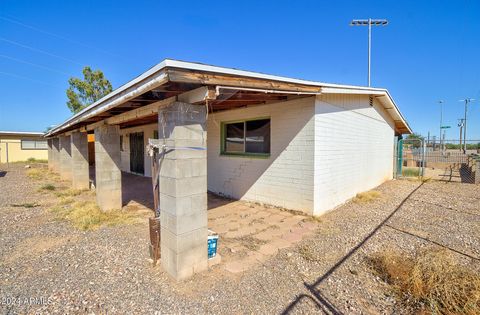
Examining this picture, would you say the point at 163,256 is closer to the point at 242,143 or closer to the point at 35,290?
the point at 35,290

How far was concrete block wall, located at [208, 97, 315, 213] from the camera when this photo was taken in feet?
16.4

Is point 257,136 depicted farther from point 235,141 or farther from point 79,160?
point 79,160

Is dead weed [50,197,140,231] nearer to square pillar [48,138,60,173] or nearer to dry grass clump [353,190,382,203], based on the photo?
dry grass clump [353,190,382,203]

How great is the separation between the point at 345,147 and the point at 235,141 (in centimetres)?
307

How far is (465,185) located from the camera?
8.82 meters

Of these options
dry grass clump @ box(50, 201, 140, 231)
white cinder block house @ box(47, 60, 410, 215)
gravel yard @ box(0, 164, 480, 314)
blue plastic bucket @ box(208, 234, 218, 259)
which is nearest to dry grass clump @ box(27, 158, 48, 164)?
dry grass clump @ box(50, 201, 140, 231)

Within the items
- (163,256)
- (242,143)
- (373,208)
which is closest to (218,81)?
(163,256)

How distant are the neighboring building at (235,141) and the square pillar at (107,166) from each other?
0.02 m

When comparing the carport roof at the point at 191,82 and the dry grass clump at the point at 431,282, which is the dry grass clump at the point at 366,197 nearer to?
the dry grass clump at the point at 431,282

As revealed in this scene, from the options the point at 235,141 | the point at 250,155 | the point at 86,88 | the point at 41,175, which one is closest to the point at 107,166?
the point at 235,141

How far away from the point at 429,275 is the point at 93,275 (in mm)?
4031

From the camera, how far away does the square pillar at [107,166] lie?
218 inches

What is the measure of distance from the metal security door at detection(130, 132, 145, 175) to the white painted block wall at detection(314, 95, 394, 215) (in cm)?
937

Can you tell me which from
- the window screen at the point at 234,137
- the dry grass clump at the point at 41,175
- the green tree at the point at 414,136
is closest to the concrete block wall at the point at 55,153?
the dry grass clump at the point at 41,175
